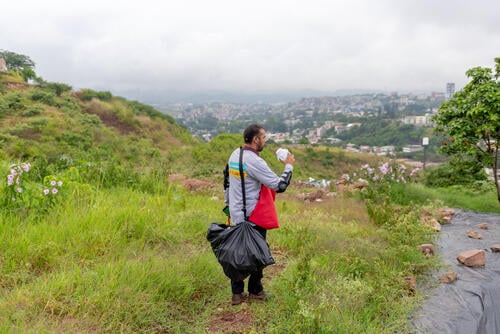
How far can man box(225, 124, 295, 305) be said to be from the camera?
9.61 ft

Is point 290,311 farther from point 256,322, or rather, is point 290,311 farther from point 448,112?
point 448,112

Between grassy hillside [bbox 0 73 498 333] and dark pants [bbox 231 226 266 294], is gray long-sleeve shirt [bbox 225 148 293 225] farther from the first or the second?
grassy hillside [bbox 0 73 498 333]

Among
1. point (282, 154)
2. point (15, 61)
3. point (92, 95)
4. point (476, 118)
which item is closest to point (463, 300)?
point (282, 154)

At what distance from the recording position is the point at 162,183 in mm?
6512

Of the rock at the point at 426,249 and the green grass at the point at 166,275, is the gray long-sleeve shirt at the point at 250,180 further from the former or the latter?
the rock at the point at 426,249

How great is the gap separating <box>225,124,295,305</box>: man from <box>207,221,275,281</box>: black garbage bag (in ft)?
0.49

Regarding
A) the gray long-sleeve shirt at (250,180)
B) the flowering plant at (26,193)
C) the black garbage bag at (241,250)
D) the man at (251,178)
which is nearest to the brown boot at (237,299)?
the man at (251,178)

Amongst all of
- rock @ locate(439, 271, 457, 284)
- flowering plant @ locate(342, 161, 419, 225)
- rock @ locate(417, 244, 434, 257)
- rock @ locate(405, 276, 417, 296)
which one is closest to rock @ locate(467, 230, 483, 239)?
rock @ locate(417, 244, 434, 257)

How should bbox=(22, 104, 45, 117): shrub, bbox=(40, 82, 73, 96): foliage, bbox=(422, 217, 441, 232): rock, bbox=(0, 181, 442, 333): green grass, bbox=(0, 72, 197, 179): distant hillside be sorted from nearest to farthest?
bbox=(0, 181, 442, 333): green grass → bbox=(422, 217, 441, 232): rock → bbox=(0, 72, 197, 179): distant hillside → bbox=(22, 104, 45, 117): shrub → bbox=(40, 82, 73, 96): foliage

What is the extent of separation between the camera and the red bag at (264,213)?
3021 mm

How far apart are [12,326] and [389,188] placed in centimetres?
718

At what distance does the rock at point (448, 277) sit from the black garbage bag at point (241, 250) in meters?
2.24

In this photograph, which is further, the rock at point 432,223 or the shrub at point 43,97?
the shrub at point 43,97

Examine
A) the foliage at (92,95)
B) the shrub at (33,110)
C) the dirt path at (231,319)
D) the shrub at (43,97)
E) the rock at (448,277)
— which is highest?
the foliage at (92,95)
